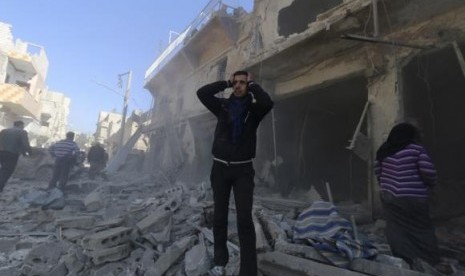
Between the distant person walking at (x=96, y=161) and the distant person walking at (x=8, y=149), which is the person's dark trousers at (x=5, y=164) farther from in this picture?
the distant person walking at (x=96, y=161)

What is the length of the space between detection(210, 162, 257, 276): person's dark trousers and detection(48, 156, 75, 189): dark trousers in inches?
298

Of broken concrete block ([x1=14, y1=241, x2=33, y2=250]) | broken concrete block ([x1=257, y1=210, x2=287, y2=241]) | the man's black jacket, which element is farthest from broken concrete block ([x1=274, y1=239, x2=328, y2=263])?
broken concrete block ([x1=14, y1=241, x2=33, y2=250])

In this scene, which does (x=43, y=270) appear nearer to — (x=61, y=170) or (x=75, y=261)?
(x=75, y=261)

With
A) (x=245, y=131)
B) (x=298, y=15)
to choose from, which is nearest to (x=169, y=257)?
(x=245, y=131)

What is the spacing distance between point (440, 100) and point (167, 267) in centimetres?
665

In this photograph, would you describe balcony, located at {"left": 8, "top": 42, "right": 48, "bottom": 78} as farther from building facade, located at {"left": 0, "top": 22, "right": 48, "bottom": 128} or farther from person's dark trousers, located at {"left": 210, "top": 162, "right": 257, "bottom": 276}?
person's dark trousers, located at {"left": 210, "top": 162, "right": 257, "bottom": 276}

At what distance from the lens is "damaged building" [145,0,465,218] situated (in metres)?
5.75

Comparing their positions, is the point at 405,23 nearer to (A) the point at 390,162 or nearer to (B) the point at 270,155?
(A) the point at 390,162

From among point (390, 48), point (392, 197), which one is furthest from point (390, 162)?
point (390, 48)

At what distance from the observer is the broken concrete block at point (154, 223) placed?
197 inches

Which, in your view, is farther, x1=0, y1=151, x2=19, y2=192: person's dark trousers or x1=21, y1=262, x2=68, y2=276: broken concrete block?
x1=0, y1=151, x2=19, y2=192: person's dark trousers

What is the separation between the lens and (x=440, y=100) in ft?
23.5

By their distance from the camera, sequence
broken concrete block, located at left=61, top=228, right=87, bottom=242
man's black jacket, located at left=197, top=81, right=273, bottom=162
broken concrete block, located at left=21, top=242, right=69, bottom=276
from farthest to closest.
→ broken concrete block, located at left=61, top=228, right=87, bottom=242 < broken concrete block, located at left=21, top=242, right=69, bottom=276 < man's black jacket, located at left=197, top=81, right=273, bottom=162

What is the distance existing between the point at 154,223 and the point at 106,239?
0.91 meters
